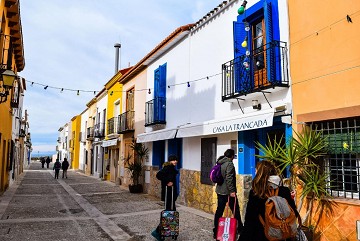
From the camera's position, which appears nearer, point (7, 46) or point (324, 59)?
point (324, 59)

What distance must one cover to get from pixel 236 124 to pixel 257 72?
152 centimetres

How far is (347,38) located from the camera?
19.2ft

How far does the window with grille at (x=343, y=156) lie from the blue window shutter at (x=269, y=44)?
1677mm

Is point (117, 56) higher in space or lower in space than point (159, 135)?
higher

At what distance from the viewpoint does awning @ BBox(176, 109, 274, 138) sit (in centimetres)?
708

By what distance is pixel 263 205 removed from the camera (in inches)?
121

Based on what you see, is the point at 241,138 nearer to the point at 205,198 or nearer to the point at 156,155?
the point at 205,198

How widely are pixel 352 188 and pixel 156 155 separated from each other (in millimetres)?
10003

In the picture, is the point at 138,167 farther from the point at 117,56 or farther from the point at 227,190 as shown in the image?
the point at 117,56

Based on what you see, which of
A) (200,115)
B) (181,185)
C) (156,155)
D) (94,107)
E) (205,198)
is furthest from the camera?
(94,107)

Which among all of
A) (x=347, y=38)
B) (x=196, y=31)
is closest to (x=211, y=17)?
(x=196, y=31)

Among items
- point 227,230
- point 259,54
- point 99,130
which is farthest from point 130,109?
point 227,230

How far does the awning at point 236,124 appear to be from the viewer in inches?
279

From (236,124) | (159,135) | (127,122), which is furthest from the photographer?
(127,122)
